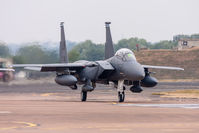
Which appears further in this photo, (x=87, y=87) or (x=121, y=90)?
(x=87, y=87)

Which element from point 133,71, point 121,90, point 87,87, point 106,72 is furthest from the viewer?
point 106,72

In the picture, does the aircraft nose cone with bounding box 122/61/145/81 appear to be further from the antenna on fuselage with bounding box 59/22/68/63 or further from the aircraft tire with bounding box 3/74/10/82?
the aircraft tire with bounding box 3/74/10/82

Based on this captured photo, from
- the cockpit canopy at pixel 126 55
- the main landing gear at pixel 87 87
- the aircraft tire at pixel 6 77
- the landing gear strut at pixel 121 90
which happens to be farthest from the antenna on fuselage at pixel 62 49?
the aircraft tire at pixel 6 77

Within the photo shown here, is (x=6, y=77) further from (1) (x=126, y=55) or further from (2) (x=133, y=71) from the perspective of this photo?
(2) (x=133, y=71)

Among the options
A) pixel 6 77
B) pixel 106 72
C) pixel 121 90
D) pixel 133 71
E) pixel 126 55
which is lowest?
pixel 6 77

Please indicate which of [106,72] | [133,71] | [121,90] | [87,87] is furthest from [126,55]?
[87,87]

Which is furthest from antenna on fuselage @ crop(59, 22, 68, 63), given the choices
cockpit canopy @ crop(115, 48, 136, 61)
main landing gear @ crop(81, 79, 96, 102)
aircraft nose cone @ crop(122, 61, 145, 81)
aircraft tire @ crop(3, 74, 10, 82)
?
aircraft tire @ crop(3, 74, 10, 82)

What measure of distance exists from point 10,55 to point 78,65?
12.0 meters

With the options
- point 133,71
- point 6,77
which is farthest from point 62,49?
point 6,77

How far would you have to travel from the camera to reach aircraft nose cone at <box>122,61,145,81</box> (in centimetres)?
2979

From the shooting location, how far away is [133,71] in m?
30.0

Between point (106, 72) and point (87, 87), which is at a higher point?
point (106, 72)

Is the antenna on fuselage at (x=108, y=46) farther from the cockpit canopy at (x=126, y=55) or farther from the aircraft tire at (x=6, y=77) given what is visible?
the aircraft tire at (x=6, y=77)

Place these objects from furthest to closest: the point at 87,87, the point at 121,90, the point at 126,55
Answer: the point at 87,87 → the point at 121,90 → the point at 126,55
